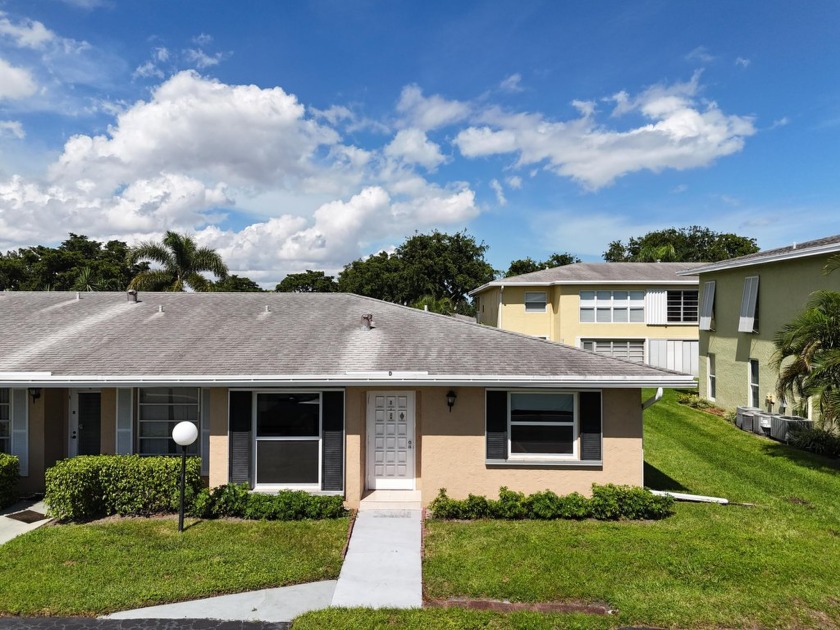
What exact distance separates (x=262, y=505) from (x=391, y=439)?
9.42 ft

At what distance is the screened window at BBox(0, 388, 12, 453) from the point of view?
10.2 metres

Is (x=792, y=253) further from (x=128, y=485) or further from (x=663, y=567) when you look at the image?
(x=128, y=485)

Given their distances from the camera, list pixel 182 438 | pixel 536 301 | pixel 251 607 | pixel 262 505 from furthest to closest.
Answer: pixel 536 301
pixel 262 505
pixel 182 438
pixel 251 607

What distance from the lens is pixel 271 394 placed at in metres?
9.66

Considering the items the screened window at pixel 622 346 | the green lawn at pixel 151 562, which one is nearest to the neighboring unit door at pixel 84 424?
the green lawn at pixel 151 562

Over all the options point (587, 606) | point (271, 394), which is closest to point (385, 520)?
point (271, 394)

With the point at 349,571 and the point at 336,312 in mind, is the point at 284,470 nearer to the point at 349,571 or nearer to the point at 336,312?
the point at 349,571

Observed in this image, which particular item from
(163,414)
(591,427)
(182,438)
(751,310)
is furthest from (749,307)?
(163,414)

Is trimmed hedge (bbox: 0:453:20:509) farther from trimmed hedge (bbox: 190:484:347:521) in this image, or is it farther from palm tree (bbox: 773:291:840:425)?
palm tree (bbox: 773:291:840:425)

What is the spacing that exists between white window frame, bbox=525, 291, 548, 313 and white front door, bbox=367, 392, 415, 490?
60.9ft

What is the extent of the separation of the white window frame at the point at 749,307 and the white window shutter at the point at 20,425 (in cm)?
2159

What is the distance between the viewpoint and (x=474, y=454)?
9531 mm

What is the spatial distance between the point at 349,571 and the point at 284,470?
3.17 m

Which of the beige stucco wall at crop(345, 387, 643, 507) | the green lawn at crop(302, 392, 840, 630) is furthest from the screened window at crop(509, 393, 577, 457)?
the green lawn at crop(302, 392, 840, 630)
